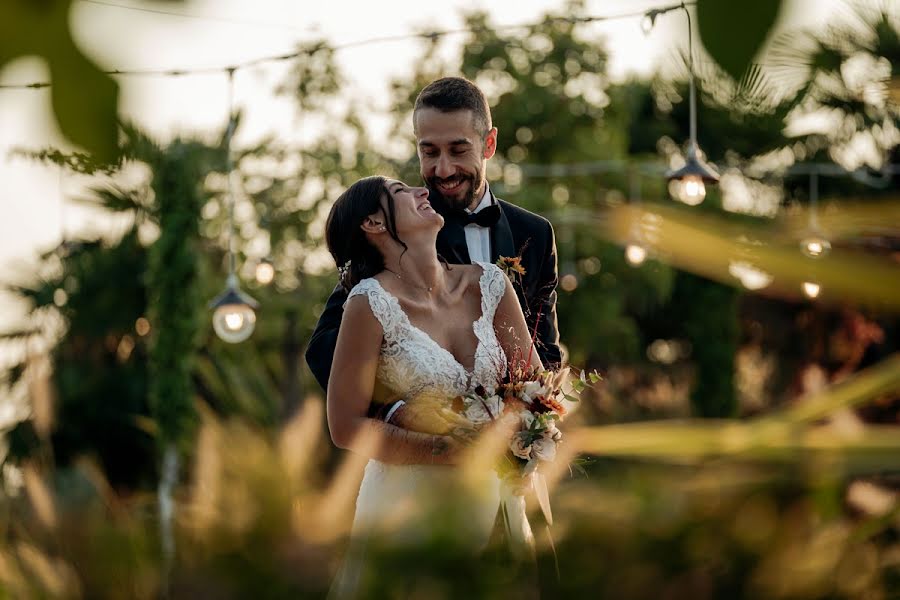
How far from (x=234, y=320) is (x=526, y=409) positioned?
642cm

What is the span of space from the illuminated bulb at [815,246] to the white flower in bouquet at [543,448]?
2.15 meters

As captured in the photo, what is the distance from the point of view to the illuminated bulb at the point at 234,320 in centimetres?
930

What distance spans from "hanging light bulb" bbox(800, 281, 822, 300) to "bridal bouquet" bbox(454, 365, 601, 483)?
2180 mm

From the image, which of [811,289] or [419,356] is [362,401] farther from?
[811,289]

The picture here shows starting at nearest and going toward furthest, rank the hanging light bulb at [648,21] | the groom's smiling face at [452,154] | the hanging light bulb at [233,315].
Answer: the hanging light bulb at [648,21] < the groom's smiling face at [452,154] < the hanging light bulb at [233,315]

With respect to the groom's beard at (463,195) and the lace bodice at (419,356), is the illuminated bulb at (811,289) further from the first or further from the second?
the groom's beard at (463,195)

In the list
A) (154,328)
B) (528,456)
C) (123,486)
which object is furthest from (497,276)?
(123,486)

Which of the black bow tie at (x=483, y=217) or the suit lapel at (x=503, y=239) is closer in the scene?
the black bow tie at (x=483, y=217)

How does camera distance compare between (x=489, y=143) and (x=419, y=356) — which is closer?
(x=419, y=356)

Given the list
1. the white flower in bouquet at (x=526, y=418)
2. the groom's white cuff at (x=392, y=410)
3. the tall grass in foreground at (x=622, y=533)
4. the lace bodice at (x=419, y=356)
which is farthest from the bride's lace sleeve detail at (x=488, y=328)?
the tall grass in foreground at (x=622, y=533)

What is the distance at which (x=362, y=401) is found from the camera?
3.34 meters

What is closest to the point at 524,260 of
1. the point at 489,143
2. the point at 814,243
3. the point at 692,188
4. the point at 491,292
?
the point at 491,292

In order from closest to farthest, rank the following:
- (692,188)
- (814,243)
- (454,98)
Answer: (814,243)
(454,98)
(692,188)

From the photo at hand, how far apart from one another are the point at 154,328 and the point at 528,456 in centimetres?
1198
